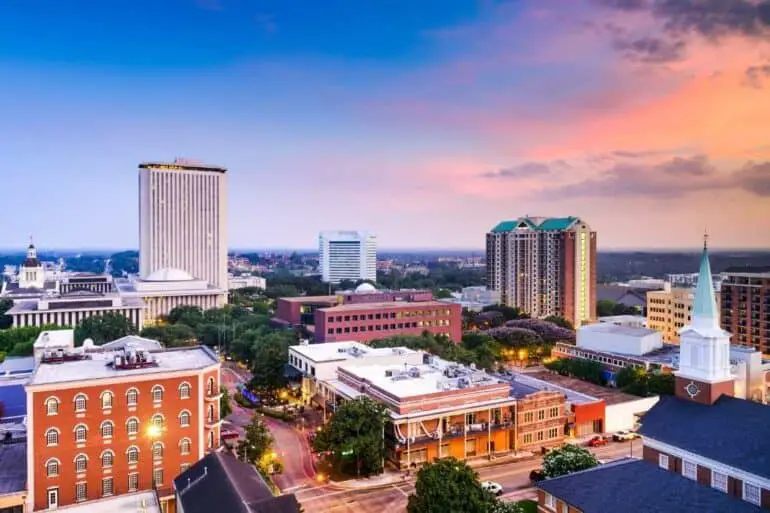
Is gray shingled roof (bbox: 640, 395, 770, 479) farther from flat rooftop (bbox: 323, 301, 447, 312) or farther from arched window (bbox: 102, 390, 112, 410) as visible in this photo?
flat rooftop (bbox: 323, 301, 447, 312)

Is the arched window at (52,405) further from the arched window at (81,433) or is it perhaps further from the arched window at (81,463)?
the arched window at (81,463)

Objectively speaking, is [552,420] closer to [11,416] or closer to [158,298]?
[11,416]

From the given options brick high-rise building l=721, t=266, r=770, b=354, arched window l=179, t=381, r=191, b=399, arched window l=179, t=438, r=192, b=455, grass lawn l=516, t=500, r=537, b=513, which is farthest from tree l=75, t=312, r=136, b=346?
brick high-rise building l=721, t=266, r=770, b=354

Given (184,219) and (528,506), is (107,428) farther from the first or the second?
(184,219)

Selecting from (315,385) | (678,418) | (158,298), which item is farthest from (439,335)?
(158,298)

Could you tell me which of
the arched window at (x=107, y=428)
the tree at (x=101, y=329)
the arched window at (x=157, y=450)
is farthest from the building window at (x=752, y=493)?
the tree at (x=101, y=329)

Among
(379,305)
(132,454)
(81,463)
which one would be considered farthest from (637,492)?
(379,305)
